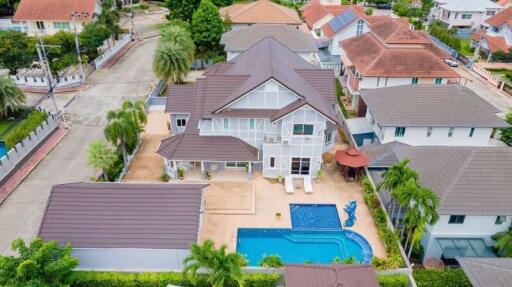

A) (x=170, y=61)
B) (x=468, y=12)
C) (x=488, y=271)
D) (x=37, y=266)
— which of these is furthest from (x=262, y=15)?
(x=37, y=266)

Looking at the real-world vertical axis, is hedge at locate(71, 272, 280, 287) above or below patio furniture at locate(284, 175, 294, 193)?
below

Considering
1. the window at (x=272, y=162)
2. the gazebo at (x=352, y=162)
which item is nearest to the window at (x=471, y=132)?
the gazebo at (x=352, y=162)

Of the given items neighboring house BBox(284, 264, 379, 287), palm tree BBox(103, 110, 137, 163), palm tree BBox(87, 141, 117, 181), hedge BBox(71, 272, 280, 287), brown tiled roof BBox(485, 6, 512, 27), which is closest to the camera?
neighboring house BBox(284, 264, 379, 287)

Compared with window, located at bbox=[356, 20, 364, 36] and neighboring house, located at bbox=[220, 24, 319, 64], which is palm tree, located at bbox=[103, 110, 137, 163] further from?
window, located at bbox=[356, 20, 364, 36]

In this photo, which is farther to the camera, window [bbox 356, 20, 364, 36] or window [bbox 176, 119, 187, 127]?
window [bbox 356, 20, 364, 36]

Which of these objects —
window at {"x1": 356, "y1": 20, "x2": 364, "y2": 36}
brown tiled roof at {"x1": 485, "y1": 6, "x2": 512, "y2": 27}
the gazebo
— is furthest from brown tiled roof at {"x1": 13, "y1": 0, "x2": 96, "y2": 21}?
brown tiled roof at {"x1": 485, "y1": 6, "x2": 512, "y2": 27}

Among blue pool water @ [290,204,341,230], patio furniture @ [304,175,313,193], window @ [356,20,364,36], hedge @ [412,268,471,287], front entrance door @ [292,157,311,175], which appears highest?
window @ [356,20,364,36]

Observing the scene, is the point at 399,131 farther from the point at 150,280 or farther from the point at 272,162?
the point at 150,280
